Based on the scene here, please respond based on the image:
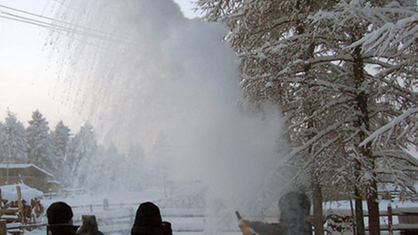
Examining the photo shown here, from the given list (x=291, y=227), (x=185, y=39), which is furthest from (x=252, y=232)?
(x=185, y=39)

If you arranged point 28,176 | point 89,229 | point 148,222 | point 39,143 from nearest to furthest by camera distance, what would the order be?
point 148,222
point 89,229
point 28,176
point 39,143

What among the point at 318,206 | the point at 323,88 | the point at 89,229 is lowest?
the point at 89,229

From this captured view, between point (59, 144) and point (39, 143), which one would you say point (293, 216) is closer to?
point (59, 144)

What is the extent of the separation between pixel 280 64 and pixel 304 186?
292 cm

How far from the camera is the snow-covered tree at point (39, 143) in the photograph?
173ft

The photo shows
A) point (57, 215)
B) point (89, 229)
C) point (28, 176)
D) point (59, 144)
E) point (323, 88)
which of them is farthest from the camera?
point (59, 144)

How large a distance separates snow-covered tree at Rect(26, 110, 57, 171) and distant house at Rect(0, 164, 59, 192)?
5146 millimetres

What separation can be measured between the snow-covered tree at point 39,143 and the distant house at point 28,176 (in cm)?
515

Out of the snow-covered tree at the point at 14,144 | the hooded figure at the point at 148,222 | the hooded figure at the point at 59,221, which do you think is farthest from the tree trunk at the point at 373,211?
the snow-covered tree at the point at 14,144

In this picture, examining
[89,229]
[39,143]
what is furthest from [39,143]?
[89,229]

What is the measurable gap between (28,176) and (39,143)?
34.8 ft

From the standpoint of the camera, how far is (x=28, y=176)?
4484cm

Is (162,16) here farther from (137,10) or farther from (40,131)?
(40,131)

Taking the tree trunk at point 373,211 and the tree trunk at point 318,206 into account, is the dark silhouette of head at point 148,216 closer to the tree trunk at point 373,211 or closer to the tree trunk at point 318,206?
the tree trunk at point 373,211
